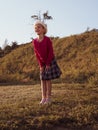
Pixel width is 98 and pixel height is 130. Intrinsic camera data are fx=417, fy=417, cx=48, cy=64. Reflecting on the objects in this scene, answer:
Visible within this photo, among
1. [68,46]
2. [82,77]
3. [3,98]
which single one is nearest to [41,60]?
[3,98]

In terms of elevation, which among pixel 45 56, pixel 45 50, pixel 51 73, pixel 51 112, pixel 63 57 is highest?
pixel 63 57

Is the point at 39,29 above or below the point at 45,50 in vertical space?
above

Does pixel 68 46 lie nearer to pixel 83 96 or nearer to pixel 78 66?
pixel 78 66

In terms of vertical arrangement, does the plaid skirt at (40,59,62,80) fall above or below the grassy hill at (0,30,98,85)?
below

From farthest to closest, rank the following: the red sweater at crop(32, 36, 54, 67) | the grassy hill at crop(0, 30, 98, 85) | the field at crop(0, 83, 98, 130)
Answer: the grassy hill at crop(0, 30, 98, 85)
the red sweater at crop(32, 36, 54, 67)
the field at crop(0, 83, 98, 130)

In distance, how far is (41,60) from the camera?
865 cm

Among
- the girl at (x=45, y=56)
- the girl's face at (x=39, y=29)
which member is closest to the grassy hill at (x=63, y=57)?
the girl at (x=45, y=56)

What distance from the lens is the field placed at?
724 centimetres

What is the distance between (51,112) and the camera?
26.0 ft

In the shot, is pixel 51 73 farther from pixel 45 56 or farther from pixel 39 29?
pixel 39 29

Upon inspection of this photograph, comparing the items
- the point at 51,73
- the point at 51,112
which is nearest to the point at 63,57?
the point at 51,73

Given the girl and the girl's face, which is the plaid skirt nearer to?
the girl

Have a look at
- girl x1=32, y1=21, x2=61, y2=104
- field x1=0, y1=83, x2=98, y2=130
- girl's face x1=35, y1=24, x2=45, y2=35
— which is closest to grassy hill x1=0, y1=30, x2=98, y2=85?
field x1=0, y1=83, x2=98, y2=130

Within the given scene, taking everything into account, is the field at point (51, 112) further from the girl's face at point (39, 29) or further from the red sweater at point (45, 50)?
the girl's face at point (39, 29)
